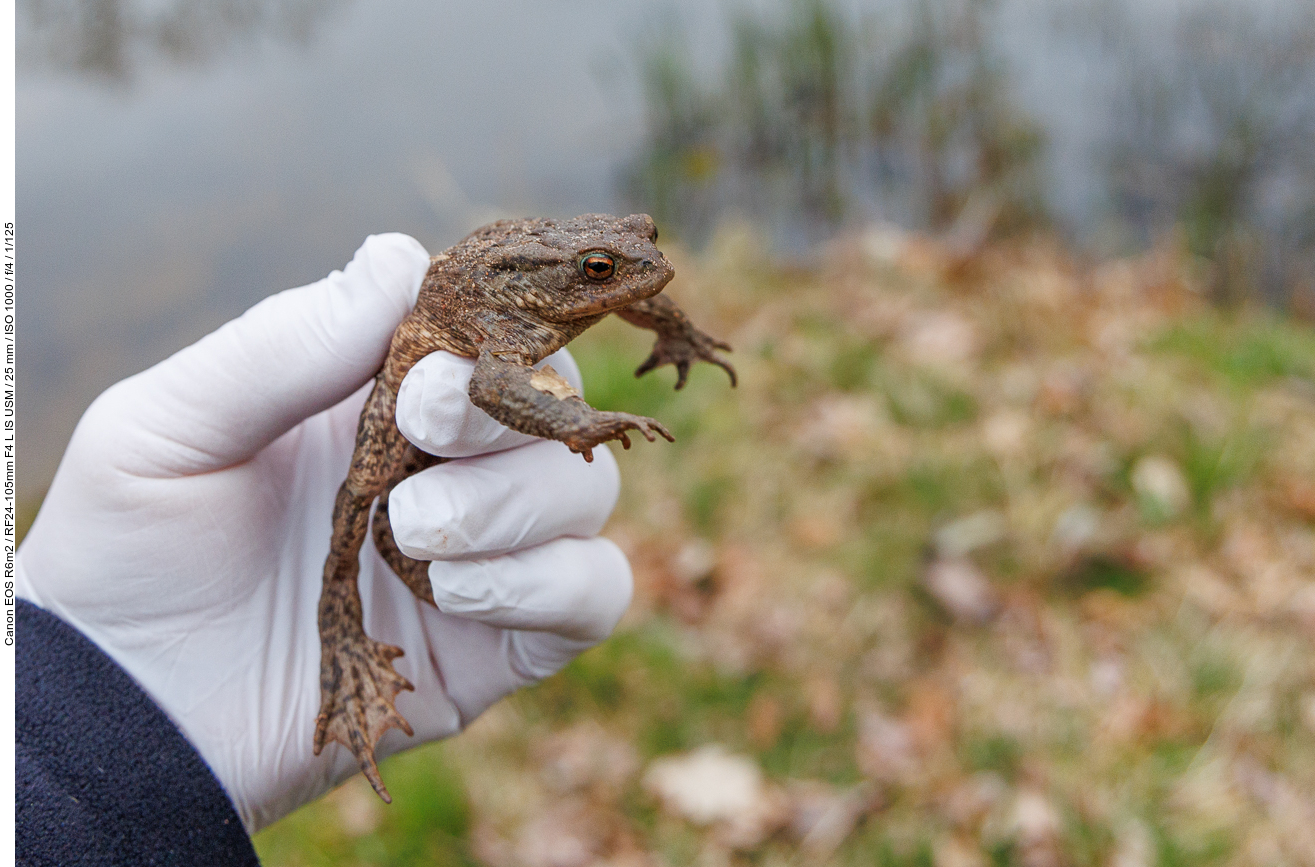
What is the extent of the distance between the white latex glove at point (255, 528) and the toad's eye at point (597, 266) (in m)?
0.52

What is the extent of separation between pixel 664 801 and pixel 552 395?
90.3 inches

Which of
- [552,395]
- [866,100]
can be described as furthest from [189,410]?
[866,100]

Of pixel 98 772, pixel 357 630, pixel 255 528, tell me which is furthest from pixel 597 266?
pixel 98 772

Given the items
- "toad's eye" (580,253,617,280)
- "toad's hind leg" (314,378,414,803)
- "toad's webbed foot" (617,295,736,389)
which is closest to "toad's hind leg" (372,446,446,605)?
"toad's hind leg" (314,378,414,803)

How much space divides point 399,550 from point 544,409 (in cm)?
87

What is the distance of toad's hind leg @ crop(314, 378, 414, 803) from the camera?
2.21 meters

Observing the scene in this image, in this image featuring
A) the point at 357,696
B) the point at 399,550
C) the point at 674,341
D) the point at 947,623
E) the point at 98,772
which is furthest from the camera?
the point at 947,623

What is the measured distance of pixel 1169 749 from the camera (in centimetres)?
342

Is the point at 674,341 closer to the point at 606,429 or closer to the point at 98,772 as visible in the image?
the point at 606,429

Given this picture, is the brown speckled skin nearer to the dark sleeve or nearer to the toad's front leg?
the toad's front leg

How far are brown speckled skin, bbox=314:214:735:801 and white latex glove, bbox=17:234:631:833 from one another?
140 millimetres

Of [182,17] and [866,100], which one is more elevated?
[182,17]

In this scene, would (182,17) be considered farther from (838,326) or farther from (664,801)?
(664,801)

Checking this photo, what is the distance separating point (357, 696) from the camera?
2299 millimetres
